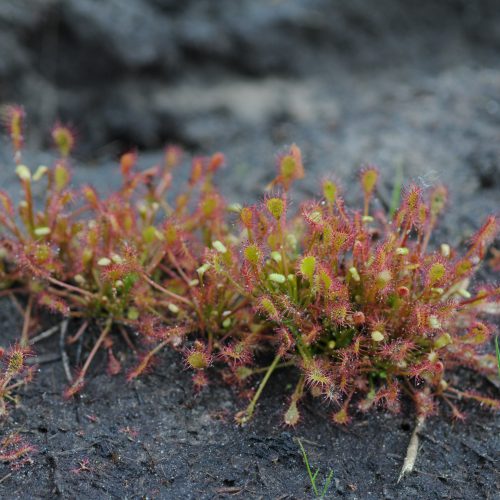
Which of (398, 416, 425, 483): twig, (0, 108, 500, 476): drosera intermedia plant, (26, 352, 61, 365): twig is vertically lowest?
(26, 352, 61, 365): twig

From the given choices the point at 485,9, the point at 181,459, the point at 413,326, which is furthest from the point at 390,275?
the point at 485,9

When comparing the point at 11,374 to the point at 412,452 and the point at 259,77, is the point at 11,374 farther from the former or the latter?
the point at 259,77

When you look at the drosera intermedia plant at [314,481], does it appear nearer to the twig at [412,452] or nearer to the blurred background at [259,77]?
the twig at [412,452]

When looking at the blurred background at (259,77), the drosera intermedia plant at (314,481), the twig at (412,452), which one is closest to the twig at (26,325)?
the drosera intermedia plant at (314,481)

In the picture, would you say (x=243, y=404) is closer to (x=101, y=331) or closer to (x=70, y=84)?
(x=101, y=331)

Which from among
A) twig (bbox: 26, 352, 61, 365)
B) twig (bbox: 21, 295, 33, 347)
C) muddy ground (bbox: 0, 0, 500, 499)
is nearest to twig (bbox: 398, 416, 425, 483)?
muddy ground (bbox: 0, 0, 500, 499)

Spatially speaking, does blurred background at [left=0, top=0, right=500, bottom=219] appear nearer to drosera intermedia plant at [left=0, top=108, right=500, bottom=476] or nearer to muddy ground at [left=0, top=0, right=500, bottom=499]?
muddy ground at [left=0, top=0, right=500, bottom=499]

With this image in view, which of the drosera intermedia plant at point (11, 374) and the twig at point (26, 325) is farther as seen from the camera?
the twig at point (26, 325)
